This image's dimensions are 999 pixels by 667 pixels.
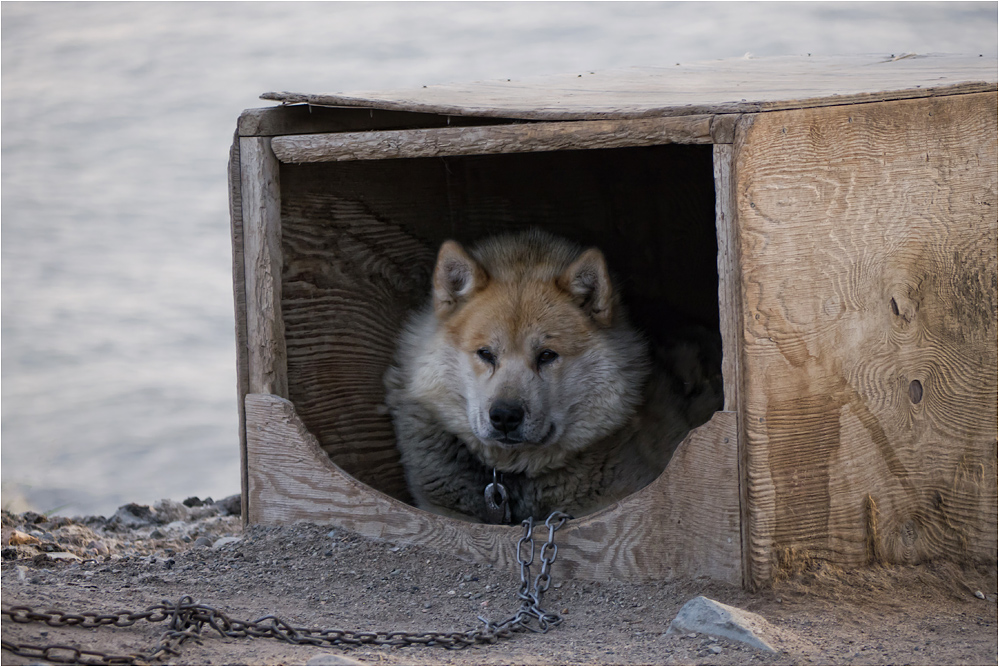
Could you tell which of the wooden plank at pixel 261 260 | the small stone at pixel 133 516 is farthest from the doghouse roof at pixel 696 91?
the small stone at pixel 133 516

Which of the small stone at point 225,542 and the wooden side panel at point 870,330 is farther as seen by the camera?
the small stone at point 225,542

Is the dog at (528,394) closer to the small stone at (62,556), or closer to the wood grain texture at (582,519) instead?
the wood grain texture at (582,519)

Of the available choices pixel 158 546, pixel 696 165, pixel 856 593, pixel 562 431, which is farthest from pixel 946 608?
pixel 158 546

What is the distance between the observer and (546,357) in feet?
13.2

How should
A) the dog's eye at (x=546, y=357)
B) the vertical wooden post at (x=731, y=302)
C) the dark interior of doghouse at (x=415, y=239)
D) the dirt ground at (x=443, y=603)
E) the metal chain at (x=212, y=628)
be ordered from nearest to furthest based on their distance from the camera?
the metal chain at (x=212, y=628) < the dirt ground at (x=443, y=603) < the vertical wooden post at (x=731, y=302) < the dog's eye at (x=546, y=357) < the dark interior of doghouse at (x=415, y=239)

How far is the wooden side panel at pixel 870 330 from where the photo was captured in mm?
3123

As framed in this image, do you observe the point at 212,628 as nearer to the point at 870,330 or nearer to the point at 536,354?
the point at 536,354

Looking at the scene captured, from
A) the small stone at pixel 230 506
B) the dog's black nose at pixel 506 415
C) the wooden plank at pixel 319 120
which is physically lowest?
the small stone at pixel 230 506

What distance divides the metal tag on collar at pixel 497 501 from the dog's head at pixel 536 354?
9 centimetres

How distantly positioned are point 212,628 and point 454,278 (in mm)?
1989

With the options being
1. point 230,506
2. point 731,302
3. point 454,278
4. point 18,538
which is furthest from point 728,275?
point 230,506

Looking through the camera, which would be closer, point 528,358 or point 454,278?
point 528,358

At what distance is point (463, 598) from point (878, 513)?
1555 mm

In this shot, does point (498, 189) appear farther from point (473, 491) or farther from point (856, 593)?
point (856, 593)
